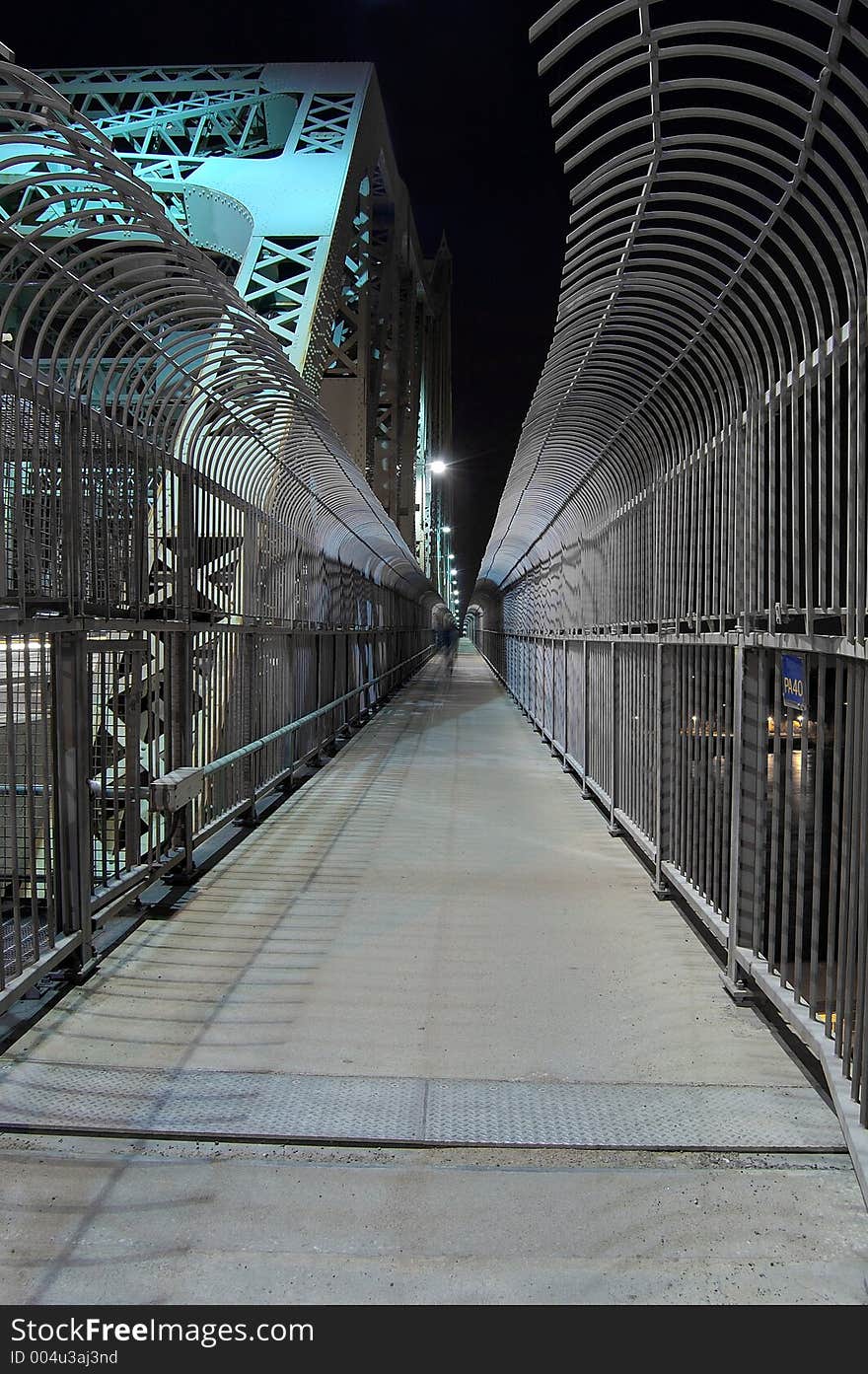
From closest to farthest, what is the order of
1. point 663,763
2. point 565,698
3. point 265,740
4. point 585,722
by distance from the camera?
point 663,763, point 265,740, point 585,722, point 565,698

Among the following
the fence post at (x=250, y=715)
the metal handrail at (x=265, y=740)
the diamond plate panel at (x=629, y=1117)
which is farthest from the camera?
the fence post at (x=250, y=715)

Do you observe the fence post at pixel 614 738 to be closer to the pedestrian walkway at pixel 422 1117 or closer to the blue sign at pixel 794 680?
the pedestrian walkway at pixel 422 1117

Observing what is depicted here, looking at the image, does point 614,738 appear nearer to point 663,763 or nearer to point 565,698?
point 663,763

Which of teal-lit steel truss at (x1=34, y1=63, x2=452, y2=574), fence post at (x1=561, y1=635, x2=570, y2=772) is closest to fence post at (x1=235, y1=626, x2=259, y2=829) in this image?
fence post at (x1=561, y1=635, x2=570, y2=772)

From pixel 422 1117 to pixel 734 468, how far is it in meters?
2.92

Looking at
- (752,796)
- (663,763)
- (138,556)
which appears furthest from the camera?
(663,763)

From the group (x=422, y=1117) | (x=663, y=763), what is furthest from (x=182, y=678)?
(x=422, y=1117)

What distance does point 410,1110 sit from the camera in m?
2.96

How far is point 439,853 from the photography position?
21.3 ft

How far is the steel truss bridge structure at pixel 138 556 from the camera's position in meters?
3.65

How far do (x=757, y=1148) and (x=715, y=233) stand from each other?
143 inches

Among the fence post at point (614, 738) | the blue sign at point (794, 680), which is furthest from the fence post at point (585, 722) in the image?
the blue sign at point (794, 680)

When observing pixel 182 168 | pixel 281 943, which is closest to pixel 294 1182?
pixel 281 943

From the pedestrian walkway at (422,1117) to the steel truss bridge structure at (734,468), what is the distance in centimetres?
36
